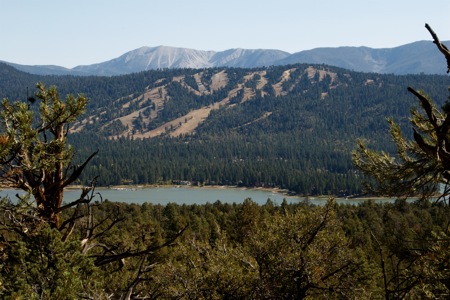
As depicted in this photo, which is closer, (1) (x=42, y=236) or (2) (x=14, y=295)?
(2) (x=14, y=295)

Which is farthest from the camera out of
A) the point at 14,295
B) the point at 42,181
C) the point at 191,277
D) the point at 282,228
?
the point at 282,228

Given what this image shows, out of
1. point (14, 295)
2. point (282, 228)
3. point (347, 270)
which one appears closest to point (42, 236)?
point (14, 295)

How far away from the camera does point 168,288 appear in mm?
14328

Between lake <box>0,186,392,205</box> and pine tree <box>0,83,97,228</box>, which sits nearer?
pine tree <box>0,83,97,228</box>

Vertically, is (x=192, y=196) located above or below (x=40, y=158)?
below

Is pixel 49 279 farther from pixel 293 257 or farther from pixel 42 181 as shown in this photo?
pixel 293 257

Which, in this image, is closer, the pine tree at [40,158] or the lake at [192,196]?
the pine tree at [40,158]

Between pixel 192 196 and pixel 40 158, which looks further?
pixel 192 196

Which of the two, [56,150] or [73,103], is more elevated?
[73,103]

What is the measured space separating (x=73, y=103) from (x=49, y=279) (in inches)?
124

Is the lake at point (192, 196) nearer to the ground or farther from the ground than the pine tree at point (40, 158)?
nearer to the ground

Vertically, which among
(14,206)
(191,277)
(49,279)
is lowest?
(191,277)

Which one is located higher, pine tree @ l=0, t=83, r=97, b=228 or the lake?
pine tree @ l=0, t=83, r=97, b=228

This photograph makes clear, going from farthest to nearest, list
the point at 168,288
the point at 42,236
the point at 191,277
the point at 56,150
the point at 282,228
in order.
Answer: the point at 282,228 < the point at 191,277 < the point at 168,288 < the point at 56,150 < the point at 42,236
